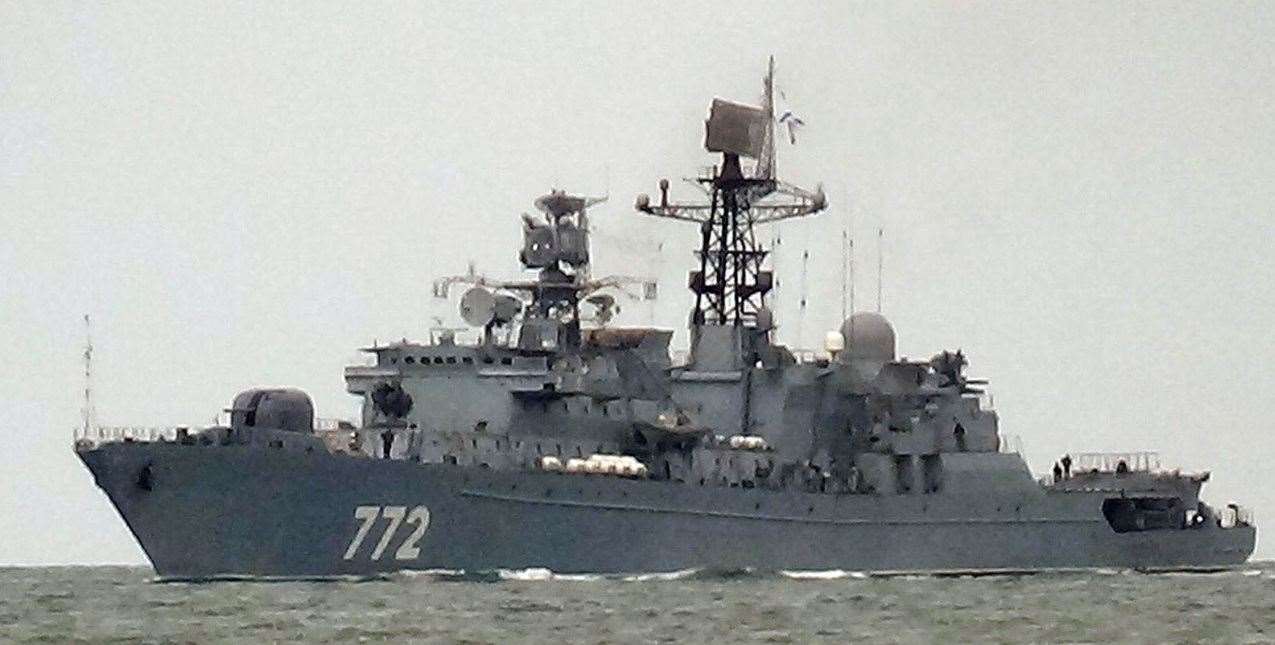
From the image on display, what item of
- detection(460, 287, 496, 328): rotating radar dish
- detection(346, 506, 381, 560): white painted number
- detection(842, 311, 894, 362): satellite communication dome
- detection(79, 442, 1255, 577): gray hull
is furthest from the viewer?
detection(842, 311, 894, 362): satellite communication dome

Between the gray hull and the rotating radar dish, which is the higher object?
the rotating radar dish

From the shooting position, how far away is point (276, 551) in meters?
59.9

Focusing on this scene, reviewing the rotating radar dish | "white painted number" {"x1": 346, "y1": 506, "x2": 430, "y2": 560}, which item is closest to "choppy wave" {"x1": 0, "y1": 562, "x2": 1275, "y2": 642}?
"white painted number" {"x1": 346, "y1": 506, "x2": 430, "y2": 560}

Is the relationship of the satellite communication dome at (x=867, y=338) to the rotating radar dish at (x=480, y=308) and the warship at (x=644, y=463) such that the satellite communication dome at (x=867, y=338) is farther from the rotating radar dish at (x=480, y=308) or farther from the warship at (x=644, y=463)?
the rotating radar dish at (x=480, y=308)

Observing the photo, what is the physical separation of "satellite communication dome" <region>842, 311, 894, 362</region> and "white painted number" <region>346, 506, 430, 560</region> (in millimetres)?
17605

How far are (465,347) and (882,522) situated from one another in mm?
12217

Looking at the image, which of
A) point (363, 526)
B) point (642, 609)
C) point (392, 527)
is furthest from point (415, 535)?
point (642, 609)

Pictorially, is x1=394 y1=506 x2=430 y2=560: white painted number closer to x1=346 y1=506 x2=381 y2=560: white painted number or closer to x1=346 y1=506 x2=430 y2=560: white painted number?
x1=346 y1=506 x2=430 y2=560: white painted number

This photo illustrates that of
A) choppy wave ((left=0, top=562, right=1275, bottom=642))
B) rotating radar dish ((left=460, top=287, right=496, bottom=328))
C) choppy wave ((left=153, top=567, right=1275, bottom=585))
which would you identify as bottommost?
choppy wave ((left=0, top=562, right=1275, bottom=642))

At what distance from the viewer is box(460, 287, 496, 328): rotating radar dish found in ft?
220

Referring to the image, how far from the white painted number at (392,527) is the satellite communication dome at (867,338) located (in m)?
17.6

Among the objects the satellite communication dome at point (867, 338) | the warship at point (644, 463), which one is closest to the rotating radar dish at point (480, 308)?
the warship at point (644, 463)

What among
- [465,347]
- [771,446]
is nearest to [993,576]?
[771,446]

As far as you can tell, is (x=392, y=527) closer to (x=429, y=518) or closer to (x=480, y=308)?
(x=429, y=518)
